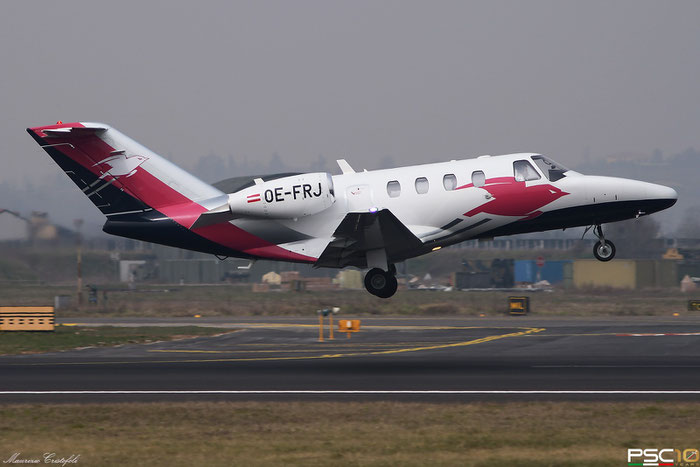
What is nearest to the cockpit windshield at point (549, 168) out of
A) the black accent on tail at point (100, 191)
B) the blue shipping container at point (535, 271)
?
the black accent on tail at point (100, 191)

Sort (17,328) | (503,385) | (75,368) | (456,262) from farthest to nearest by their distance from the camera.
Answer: (456,262) < (17,328) < (75,368) < (503,385)

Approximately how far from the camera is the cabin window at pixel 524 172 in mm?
24641

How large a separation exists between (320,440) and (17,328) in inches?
1148

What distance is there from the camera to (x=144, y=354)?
104 feet

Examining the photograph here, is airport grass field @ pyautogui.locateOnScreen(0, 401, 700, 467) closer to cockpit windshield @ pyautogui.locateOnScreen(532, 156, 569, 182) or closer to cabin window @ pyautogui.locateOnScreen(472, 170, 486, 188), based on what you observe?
cabin window @ pyautogui.locateOnScreen(472, 170, 486, 188)

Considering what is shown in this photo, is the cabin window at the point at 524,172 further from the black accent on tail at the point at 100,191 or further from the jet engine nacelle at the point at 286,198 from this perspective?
the black accent on tail at the point at 100,191

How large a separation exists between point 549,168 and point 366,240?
5484 mm

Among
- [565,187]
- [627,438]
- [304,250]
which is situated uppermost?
[565,187]

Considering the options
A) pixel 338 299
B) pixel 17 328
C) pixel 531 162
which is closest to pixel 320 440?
pixel 531 162

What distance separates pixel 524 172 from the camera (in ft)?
81.1

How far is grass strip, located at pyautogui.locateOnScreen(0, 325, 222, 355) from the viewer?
114ft

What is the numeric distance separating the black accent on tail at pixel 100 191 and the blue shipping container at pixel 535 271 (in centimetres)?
5906

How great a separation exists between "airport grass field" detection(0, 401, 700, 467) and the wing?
18.7 feet

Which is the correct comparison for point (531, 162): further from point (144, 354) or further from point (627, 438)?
point (144, 354)
